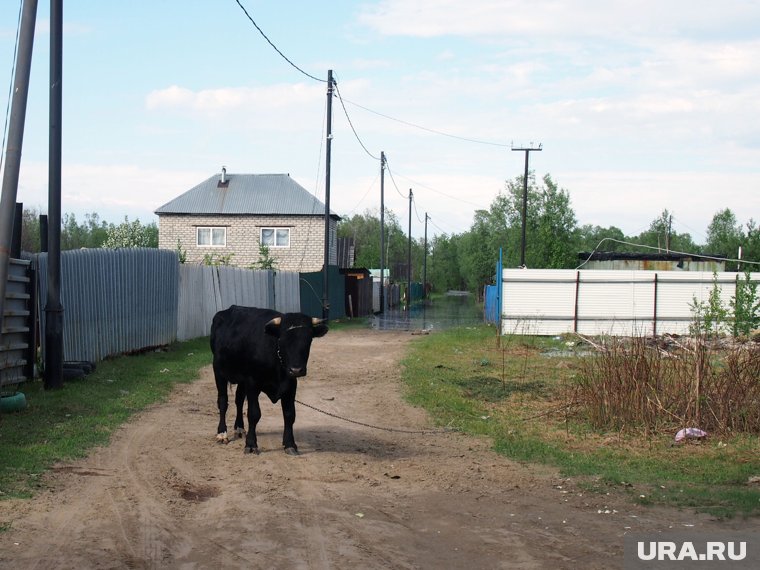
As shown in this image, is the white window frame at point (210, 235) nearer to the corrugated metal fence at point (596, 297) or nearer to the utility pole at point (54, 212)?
the corrugated metal fence at point (596, 297)

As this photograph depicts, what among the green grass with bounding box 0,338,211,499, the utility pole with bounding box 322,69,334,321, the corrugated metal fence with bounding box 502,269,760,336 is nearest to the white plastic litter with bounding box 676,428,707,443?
the green grass with bounding box 0,338,211,499

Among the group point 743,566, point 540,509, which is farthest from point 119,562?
point 743,566

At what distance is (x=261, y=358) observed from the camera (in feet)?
32.1

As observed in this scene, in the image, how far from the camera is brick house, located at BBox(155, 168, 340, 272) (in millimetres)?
50750

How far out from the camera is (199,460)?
9086 mm

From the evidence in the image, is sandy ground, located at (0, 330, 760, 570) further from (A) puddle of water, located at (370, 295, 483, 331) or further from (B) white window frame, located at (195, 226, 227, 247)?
(B) white window frame, located at (195, 226, 227, 247)

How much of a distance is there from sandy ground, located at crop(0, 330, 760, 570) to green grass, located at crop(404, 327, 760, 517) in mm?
469

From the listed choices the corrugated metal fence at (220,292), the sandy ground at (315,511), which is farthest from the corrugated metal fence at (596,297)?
the sandy ground at (315,511)

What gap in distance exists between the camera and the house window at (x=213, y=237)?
51625mm

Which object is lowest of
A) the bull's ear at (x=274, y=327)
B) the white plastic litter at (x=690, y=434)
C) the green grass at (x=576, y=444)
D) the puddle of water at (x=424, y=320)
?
the puddle of water at (x=424, y=320)

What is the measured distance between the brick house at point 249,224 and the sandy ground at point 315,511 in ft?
131

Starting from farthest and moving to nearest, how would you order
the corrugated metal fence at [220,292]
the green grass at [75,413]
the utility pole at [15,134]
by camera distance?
the corrugated metal fence at [220,292] → the utility pole at [15,134] → the green grass at [75,413]

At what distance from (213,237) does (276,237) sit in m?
4.02

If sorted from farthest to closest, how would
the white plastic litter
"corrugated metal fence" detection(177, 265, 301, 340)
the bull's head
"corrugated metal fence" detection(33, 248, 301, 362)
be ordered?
"corrugated metal fence" detection(177, 265, 301, 340), "corrugated metal fence" detection(33, 248, 301, 362), the white plastic litter, the bull's head
